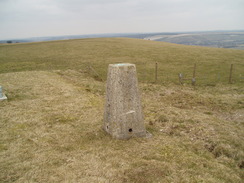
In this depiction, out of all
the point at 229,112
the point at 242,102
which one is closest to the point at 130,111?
the point at 229,112

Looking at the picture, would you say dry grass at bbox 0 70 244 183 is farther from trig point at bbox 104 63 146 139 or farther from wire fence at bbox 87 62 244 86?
wire fence at bbox 87 62 244 86

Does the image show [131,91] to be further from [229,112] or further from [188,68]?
[188,68]

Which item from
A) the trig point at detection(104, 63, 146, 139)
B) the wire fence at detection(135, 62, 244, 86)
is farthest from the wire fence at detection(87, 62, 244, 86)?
the trig point at detection(104, 63, 146, 139)

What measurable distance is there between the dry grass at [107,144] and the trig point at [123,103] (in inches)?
17.5

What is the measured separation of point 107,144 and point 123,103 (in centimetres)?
158

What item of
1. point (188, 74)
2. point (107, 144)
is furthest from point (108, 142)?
point (188, 74)

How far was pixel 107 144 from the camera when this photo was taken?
6.82 metres

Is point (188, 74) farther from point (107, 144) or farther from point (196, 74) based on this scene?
point (107, 144)

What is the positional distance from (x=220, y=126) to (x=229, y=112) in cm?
305

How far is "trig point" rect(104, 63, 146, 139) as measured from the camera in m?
6.96

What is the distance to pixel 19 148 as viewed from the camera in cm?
633

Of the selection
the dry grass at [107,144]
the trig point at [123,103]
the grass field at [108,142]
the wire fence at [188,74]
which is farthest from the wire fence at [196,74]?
the trig point at [123,103]

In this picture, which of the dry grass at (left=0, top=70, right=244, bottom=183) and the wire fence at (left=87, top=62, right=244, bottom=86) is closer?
the dry grass at (left=0, top=70, right=244, bottom=183)

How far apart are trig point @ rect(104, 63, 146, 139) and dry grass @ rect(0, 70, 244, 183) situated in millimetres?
445
